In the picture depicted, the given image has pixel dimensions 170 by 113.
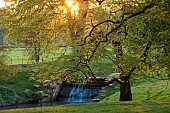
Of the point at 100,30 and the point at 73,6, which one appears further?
the point at 73,6

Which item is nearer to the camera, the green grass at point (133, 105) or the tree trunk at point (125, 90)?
the green grass at point (133, 105)

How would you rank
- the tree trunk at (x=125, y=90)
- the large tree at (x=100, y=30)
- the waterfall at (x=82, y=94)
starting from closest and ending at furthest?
the large tree at (x=100, y=30)
the tree trunk at (x=125, y=90)
the waterfall at (x=82, y=94)

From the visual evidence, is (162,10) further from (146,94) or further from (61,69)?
(146,94)

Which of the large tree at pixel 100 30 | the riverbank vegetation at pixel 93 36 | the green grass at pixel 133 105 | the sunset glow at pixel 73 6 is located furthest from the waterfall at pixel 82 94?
the sunset glow at pixel 73 6

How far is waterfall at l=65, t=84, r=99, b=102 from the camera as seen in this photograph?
111ft

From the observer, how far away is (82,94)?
34531 millimetres

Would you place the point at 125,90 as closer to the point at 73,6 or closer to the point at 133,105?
the point at 133,105

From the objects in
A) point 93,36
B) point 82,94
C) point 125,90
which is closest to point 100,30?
point 93,36

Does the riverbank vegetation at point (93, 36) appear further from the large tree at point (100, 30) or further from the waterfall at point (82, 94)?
the waterfall at point (82, 94)

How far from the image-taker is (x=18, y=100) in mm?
30547

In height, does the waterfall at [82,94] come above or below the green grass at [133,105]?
below

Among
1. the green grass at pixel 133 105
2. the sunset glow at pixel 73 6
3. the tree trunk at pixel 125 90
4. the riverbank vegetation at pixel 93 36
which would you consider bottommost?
the green grass at pixel 133 105

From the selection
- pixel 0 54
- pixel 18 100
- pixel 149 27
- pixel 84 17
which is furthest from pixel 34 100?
pixel 149 27

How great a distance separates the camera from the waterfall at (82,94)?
33.9m
